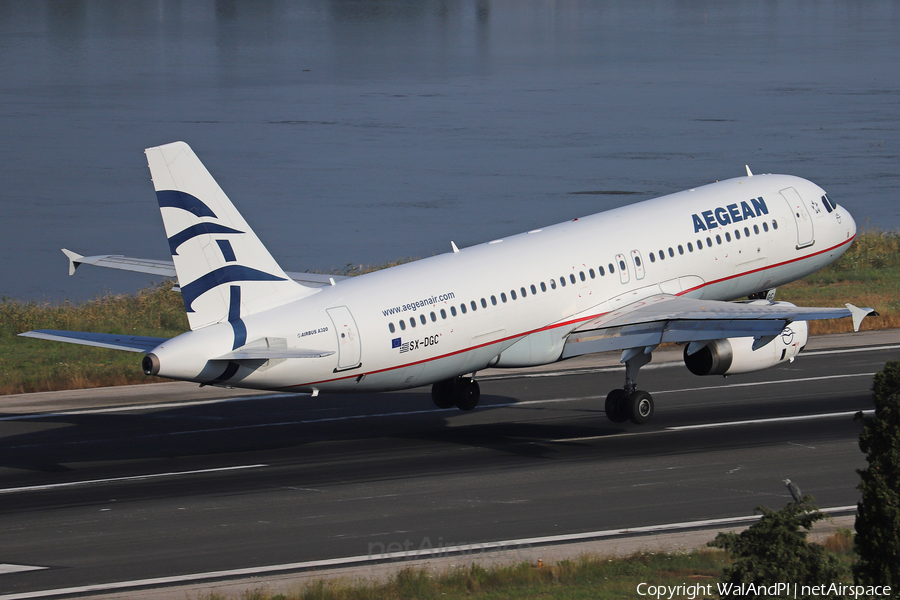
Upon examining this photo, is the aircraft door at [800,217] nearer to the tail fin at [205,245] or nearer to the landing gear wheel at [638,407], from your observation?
the landing gear wheel at [638,407]

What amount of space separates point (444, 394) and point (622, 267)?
620 centimetres

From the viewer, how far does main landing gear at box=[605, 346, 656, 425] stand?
1330 inches

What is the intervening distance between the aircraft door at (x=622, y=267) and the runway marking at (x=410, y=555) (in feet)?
33.3

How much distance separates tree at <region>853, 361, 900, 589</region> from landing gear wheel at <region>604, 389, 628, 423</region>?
17.5 metres

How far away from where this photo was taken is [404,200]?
8850 cm

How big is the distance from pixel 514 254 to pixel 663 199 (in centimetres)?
669

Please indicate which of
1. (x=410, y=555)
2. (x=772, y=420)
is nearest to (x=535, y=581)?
(x=410, y=555)

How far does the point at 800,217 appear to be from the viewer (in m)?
39.5

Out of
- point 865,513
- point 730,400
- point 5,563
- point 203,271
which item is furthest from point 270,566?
point 730,400

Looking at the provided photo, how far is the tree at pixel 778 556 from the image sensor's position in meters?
15.3

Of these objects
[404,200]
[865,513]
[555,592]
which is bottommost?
[555,592]

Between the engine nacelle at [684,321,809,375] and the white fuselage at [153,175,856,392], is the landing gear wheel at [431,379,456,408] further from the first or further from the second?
the engine nacelle at [684,321,809,375]

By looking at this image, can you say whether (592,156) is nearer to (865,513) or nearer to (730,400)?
(730,400)

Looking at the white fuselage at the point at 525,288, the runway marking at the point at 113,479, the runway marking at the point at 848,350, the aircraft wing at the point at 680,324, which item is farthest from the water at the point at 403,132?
the runway marking at the point at 113,479
